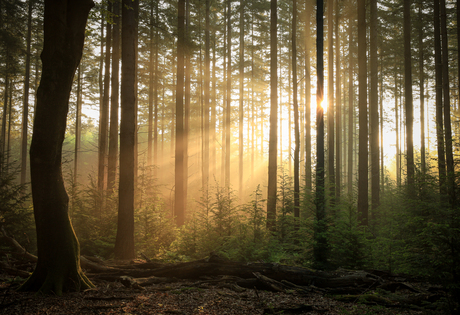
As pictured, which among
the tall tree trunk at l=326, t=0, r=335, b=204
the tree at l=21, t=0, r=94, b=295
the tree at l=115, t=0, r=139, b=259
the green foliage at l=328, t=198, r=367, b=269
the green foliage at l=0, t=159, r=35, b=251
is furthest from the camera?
the tall tree trunk at l=326, t=0, r=335, b=204

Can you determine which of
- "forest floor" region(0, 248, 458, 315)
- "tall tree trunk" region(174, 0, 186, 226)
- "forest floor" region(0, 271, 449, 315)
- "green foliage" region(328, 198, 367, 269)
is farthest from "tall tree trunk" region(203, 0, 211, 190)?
"forest floor" region(0, 271, 449, 315)

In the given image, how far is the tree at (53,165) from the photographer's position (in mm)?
4645

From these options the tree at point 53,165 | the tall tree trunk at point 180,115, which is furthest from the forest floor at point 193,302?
the tall tree trunk at point 180,115

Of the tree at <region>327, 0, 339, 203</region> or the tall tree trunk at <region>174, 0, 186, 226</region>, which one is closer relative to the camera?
the tall tree trunk at <region>174, 0, 186, 226</region>

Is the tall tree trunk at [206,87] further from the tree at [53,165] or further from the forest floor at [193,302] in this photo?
the tree at [53,165]

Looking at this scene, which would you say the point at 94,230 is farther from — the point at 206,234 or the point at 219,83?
the point at 219,83

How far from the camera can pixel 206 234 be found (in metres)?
9.62

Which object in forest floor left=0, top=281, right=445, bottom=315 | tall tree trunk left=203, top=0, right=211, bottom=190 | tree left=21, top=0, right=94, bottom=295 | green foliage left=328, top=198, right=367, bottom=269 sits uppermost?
tall tree trunk left=203, top=0, right=211, bottom=190

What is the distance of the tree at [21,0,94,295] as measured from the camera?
464 cm

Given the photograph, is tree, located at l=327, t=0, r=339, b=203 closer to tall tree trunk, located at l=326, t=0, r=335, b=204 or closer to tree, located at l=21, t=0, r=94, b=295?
tall tree trunk, located at l=326, t=0, r=335, b=204

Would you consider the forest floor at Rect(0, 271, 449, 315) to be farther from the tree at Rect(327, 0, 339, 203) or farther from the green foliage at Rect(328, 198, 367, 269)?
the tree at Rect(327, 0, 339, 203)

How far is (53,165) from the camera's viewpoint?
475 centimetres

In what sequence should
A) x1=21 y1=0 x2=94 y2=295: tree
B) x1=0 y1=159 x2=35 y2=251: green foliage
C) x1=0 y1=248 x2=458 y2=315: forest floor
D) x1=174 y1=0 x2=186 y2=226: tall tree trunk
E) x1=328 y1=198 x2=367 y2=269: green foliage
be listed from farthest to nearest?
x1=174 y1=0 x2=186 y2=226: tall tree trunk → x1=0 y1=159 x2=35 y2=251: green foliage → x1=328 y1=198 x2=367 y2=269: green foliage → x1=21 y1=0 x2=94 y2=295: tree → x1=0 y1=248 x2=458 y2=315: forest floor

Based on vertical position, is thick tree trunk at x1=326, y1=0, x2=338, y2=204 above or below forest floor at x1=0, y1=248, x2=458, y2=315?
above
